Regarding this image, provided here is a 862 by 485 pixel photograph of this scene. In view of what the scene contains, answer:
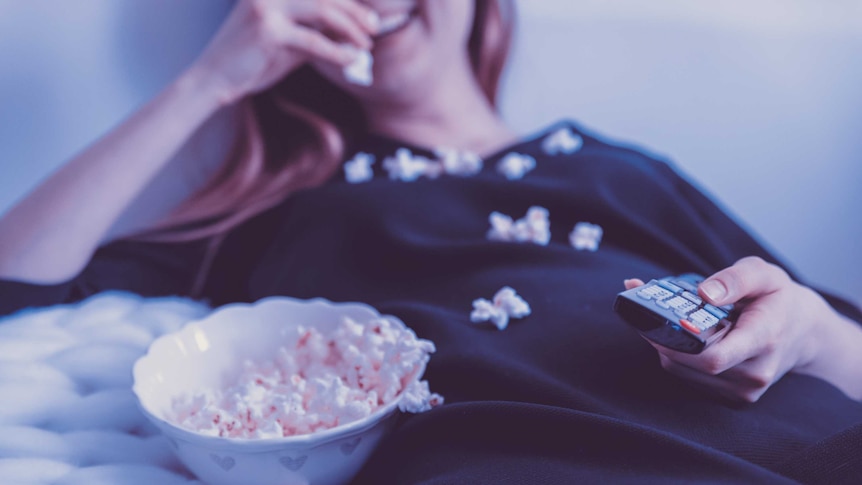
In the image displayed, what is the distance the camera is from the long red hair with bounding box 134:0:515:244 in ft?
3.66

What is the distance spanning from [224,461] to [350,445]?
0.34ft

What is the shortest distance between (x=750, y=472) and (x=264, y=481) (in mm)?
388

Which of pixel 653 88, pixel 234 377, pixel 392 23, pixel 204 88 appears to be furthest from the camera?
pixel 653 88

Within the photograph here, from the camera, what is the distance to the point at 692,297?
2.10ft

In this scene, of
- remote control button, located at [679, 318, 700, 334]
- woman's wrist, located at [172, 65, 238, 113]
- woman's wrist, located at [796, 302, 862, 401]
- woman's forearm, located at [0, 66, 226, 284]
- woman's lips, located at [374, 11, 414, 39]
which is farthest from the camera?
woman's lips, located at [374, 11, 414, 39]

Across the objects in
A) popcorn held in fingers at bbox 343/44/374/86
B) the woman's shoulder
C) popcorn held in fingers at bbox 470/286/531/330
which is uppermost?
popcorn held in fingers at bbox 343/44/374/86

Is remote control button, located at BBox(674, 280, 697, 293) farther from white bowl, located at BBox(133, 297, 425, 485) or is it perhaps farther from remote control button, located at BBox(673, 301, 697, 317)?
white bowl, located at BBox(133, 297, 425, 485)

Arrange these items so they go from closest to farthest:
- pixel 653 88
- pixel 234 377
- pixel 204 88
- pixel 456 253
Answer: pixel 234 377, pixel 456 253, pixel 204 88, pixel 653 88

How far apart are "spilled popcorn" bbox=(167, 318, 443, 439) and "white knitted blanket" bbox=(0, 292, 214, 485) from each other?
9cm

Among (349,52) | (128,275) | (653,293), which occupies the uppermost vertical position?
(349,52)

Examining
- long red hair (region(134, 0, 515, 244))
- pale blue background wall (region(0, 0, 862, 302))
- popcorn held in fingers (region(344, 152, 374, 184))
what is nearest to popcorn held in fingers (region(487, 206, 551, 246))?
popcorn held in fingers (region(344, 152, 374, 184))

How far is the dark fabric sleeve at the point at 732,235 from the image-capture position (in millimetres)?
999

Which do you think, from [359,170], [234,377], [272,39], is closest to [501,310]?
[234,377]

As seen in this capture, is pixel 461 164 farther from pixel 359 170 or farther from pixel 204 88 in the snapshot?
pixel 204 88
